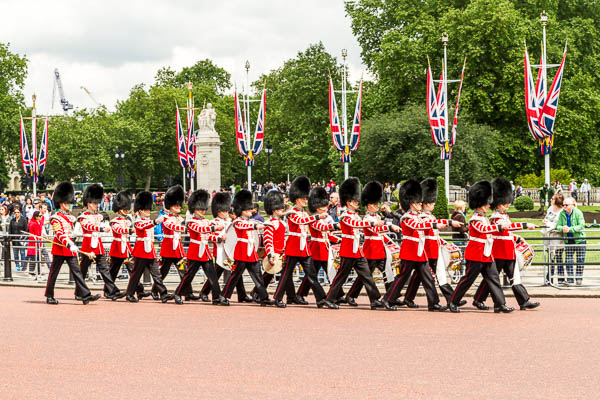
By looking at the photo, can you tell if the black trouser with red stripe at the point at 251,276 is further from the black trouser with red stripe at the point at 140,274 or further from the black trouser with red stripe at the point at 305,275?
the black trouser with red stripe at the point at 140,274

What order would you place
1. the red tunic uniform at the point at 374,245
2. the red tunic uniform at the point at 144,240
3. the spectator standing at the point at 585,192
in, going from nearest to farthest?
the red tunic uniform at the point at 374,245 → the red tunic uniform at the point at 144,240 → the spectator standing at the point at 585,192

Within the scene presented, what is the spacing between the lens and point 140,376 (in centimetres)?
744

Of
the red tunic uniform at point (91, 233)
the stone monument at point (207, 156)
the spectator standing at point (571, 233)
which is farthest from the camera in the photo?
the stone monument at point (207, 156)

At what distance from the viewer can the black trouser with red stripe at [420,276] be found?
11.4 meters

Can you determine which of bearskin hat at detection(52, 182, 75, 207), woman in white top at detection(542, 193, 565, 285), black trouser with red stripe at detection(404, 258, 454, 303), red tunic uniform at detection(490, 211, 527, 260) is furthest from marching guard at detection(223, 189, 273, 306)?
woman in white top at detection(542, 193, 565, 285)

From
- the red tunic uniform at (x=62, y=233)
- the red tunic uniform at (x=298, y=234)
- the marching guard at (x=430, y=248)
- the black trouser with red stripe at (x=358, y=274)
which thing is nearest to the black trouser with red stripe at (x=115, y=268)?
the red tunic uniform at (x=62, y=233)

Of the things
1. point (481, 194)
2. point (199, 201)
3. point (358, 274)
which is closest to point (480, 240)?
point (481, 194)

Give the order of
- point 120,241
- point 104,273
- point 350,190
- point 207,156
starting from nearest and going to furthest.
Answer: point 350,190, point 104,273, point 120,241, point 207,156

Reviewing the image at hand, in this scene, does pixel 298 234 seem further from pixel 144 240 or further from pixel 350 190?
pixel 144 240

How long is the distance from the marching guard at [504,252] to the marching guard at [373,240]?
1413 mm

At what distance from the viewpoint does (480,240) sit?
1120 centimetres

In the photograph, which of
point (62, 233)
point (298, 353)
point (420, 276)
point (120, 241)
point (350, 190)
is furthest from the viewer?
point (120, 241)

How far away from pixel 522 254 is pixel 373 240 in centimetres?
204

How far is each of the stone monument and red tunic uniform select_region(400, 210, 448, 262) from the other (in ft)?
109
